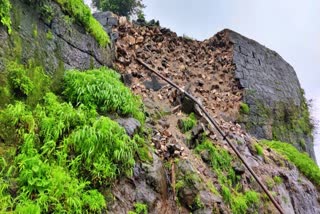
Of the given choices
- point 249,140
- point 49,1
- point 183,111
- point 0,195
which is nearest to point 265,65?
point 249,140

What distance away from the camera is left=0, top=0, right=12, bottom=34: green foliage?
14.3 feet

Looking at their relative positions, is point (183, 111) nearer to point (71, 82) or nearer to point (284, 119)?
point (71, 82)

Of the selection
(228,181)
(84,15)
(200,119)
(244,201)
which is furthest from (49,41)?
(244,201)

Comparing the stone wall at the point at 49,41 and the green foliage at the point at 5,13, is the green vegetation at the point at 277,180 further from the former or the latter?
the green foliage at the point at 5,13

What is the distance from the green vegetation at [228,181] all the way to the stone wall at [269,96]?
357 cm

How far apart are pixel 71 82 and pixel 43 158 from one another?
1776 millimetres

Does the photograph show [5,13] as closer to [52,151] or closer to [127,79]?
[52,151]

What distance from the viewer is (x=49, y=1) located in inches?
226

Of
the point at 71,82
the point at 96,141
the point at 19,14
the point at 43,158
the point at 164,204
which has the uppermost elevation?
the point at 19,14

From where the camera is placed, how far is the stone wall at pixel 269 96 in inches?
430

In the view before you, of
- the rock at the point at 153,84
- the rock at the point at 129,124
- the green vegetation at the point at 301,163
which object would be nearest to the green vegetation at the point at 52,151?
the rock at the point at 129,124

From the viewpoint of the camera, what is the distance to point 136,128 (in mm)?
5473

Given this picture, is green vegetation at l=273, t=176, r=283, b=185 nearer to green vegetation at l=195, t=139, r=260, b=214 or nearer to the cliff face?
the cliff face

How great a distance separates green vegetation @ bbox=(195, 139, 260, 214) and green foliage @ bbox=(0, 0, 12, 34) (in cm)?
405
